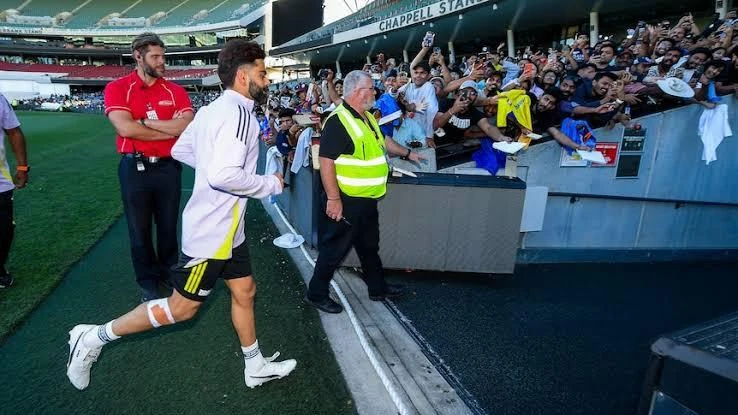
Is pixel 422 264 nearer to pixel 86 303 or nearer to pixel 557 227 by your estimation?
pixel 557 227

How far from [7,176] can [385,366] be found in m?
3.15

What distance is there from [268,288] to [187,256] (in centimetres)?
154

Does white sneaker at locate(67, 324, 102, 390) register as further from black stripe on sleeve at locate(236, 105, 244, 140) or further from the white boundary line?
the white boundary line

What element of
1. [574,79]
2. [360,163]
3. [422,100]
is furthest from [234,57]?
[574,79]

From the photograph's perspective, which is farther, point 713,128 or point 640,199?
point 640,199

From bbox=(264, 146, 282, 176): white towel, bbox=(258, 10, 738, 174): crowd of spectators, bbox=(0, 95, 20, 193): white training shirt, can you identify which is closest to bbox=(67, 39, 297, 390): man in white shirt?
bbox=(0, 95, 20, 193): white training shirt

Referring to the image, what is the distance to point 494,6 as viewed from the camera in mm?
15469

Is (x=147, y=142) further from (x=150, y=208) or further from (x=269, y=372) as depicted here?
(x=269, y=372)

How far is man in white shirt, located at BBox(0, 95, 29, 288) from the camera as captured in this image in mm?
3184

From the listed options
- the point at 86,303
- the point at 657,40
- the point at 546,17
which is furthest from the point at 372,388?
the point at 546,17

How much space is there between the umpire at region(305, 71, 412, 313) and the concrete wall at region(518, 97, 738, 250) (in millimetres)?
2615

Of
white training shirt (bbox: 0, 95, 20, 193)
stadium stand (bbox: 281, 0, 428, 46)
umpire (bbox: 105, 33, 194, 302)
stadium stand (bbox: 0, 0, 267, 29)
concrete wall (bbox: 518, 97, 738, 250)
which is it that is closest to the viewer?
umpire (bbox: 105, 33, 194, 302)

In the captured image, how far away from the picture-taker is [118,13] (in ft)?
200

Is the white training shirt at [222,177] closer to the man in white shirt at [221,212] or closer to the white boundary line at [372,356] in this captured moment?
the man in white shirt at [221,212]
